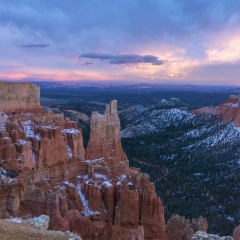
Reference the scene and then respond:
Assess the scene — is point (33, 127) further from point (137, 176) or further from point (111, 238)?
point (111, 238)

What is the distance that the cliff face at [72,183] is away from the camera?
1903 centimetres

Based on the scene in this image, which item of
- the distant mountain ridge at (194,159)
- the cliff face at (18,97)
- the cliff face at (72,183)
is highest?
the cliff face at (18,97)

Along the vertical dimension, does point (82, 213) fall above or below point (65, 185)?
below

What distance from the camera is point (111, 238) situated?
18.1 meters

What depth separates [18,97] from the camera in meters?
29.3

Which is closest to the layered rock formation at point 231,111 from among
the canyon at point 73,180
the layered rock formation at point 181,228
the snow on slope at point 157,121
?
the snow on slope at point 157,121

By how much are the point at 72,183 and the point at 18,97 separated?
10.7 metres

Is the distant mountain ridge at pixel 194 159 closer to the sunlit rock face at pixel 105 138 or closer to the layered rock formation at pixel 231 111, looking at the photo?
the layered rock formation at pixel 231 111

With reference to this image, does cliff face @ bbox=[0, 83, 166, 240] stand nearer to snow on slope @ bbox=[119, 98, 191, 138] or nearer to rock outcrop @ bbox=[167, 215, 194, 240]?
rock outcrop @ bbox=[167, 215, 194, 240]

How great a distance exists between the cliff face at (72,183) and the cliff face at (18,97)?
125cm

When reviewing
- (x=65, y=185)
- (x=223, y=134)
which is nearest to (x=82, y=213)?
(x=65, y=185)

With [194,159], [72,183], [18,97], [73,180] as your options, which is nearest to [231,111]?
[194,159]

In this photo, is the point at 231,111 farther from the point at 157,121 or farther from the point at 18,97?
the point at 18,97

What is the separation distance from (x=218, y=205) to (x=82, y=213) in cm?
2578
